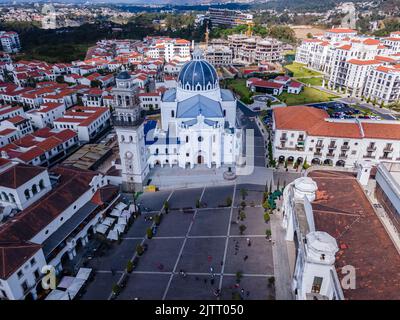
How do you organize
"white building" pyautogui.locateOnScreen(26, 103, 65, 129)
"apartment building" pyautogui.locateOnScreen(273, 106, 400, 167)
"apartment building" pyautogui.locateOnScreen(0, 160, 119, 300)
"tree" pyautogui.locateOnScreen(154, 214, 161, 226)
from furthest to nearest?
"white building" pyautogui.locateOnScreen(26, 103, 65, 129)
"apartment building" pyautogui.locateOnScreen(273, 106, 400, 167)
"tree" pyautogui.locateOnScreen(154, 214, 161, 226)
"apartment building" pyautogui.locateOnScreen(0, 160, 119, 300)

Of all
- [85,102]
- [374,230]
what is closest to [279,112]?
[374,230]

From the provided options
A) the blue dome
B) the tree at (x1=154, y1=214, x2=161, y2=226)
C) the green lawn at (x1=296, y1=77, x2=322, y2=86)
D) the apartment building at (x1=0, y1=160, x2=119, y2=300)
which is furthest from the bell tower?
the green lawn at (x1=296, y1=77, x2=322, y2=86)

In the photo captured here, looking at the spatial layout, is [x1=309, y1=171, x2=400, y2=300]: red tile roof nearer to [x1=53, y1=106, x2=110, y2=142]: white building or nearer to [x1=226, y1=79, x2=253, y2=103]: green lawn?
[x1=53, y1=106, x2=110, y2=142]: white building

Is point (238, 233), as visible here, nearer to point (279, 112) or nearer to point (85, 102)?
point (279, 112)

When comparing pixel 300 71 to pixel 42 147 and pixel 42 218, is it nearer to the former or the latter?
pixel 42 147

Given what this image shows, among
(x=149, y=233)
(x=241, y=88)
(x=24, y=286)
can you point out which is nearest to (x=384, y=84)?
(x=241, y=88)

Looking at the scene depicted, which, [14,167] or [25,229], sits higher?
[14,167]
